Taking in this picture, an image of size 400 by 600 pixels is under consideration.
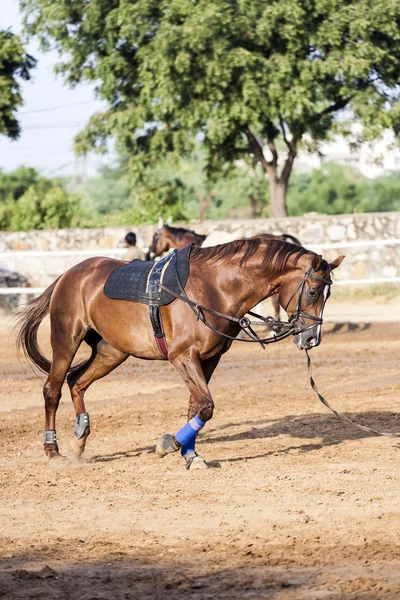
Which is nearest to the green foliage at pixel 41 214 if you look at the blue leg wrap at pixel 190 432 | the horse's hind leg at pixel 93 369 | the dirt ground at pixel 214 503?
the dirt ground at pixel 214 503

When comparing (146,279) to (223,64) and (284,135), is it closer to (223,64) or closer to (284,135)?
(223,64)

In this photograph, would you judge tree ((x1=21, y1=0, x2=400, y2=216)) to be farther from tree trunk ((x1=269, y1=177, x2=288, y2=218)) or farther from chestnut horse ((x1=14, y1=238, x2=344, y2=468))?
chestnut horse ((x1=14, y1=238, x2=344, y2=468))

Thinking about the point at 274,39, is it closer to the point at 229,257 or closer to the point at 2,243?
the point at 2,243

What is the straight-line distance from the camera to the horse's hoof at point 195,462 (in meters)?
7.73

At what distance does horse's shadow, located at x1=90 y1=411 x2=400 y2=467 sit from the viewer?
8.61 m

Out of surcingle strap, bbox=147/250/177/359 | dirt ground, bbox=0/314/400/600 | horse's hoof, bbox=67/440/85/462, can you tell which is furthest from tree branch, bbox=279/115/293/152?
horse's hoof, bbox=67/440/85/462

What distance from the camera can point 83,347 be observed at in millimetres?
17578

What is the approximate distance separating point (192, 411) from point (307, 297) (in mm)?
1321

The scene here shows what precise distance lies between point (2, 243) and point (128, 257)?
7131 mm

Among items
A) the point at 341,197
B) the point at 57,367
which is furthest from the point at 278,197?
the point at 341,197

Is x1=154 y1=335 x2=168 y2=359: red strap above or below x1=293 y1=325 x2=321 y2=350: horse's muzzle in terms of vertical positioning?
below

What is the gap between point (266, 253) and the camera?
7.73 meters

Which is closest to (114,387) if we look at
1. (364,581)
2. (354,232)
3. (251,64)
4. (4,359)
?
(4,359)

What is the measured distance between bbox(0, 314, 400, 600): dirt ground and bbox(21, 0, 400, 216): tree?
46.1 ft
